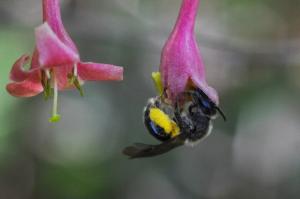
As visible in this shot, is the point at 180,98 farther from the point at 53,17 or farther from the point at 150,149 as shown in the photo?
the point at 53,17

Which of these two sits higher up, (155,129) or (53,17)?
(53,17)

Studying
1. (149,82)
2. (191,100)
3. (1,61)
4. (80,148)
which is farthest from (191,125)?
(149,82)

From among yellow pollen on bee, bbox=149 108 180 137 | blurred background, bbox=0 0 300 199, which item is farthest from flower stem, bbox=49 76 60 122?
blurred background, bbox=0 0 300 199

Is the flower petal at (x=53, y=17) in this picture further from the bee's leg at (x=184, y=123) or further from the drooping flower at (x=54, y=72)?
the bee's leg at (x=184, y=123)

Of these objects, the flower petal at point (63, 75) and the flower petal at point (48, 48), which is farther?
the flower petal at point (63, 75)

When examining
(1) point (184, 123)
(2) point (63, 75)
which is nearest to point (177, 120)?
(1) point (184, 123)

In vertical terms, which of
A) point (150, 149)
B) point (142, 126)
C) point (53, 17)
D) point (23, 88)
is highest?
point (53, 17)

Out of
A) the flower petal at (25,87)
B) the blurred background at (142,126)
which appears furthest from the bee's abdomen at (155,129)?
the blurred background at (142,126)
